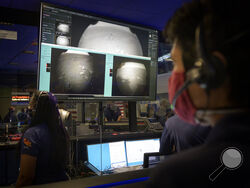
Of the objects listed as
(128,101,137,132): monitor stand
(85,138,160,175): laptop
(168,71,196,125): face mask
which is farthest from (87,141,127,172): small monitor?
(168,71,196,125): face mask

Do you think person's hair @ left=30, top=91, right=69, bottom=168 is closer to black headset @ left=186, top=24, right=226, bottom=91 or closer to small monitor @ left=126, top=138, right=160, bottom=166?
small monitor @ left=126, top=138, right=160, bottom=166

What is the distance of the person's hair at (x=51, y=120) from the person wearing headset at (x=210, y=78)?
1450 millimetres

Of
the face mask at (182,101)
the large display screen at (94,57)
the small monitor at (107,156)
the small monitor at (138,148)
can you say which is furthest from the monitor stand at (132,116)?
the face mask at (182,101)

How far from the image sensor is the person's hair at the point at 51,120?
173 cm

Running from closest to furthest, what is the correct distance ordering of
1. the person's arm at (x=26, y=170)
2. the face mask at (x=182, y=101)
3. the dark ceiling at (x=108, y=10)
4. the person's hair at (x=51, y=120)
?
the face mask at (x=182, y=101), the person's arm at (x=26, y=170), the person's hair at (x=51, y=120), the dark ceiling at (x=108, y=10)

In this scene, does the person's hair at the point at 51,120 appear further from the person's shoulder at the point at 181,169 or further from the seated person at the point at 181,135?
the person's shoulder at the point at 181,169

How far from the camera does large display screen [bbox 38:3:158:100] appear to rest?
6.16ft

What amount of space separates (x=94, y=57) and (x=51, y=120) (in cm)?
73

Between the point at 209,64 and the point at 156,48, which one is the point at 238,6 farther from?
the point at 156,48

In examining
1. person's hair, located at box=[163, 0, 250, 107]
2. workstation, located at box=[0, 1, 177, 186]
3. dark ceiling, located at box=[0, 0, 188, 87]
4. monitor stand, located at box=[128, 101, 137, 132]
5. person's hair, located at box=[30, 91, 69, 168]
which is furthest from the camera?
monitor stand, located at box=[128, 101, 137, 132]

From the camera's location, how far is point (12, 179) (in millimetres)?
3828

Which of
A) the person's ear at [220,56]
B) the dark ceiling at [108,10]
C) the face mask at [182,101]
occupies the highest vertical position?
the dark ceiling at [108,10]

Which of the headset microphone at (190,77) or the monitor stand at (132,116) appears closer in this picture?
the headset microphone at (190,77)

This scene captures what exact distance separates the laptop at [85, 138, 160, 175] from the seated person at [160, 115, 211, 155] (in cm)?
73
